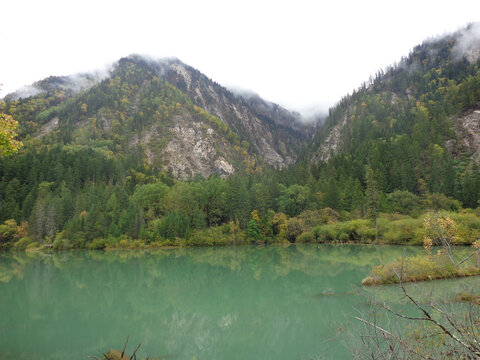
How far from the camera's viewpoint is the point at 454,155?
7062cm

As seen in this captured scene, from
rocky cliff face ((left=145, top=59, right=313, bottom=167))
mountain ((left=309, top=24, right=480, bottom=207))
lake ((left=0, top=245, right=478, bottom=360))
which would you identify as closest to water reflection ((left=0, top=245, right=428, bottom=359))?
lake ((left=0, top=245, right=478, bottom=360))

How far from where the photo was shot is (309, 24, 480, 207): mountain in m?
63.6

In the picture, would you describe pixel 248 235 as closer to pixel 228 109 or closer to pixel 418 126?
pixel 418 126

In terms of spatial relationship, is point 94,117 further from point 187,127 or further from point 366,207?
point 366,207

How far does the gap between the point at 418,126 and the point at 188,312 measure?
79571 mm

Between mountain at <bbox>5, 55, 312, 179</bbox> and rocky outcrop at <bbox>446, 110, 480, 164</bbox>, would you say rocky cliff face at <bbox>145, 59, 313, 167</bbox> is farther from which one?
rocky outcrop at <bbox>446, 110, 480, 164</bbox>

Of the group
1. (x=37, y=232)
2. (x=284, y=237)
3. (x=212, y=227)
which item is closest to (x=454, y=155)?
(x=284, y=237)

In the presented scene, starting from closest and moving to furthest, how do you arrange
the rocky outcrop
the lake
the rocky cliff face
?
the lake < the rocky outcrop < the rocky cliff face

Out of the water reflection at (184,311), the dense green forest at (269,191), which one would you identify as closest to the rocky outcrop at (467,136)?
the dense green forest at (269,191)

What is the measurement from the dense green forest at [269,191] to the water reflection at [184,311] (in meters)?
26.2

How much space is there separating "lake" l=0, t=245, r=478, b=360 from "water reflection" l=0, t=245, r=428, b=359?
46mm

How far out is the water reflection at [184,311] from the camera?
11.4 metres

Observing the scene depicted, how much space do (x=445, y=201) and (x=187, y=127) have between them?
100281 millimetres

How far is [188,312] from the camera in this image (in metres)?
16.8
